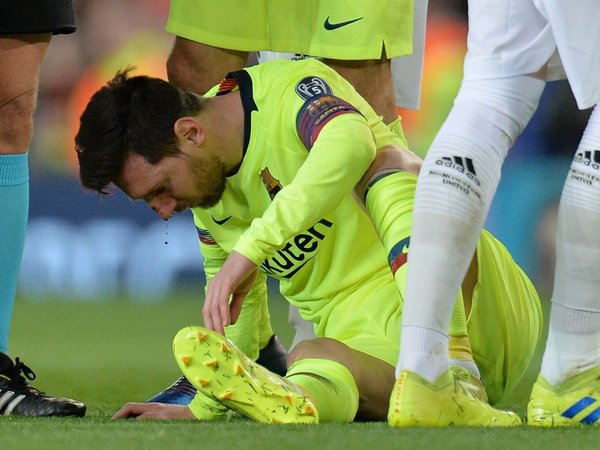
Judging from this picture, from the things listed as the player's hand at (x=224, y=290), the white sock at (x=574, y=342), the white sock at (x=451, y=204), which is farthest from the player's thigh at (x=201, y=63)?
the white sock at (x=574, y=342)

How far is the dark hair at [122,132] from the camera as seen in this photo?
8.26 ft

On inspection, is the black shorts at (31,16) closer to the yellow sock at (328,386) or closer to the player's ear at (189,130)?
the player's ear at (189,130)

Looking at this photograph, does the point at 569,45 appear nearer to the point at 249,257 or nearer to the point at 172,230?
the point at 249,257

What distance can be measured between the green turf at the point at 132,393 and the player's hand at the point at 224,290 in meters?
0.16

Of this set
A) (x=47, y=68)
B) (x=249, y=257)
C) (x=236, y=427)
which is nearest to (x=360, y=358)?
(x=249, y=257)

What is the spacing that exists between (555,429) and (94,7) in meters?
2.94

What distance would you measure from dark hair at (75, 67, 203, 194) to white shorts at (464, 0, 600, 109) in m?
0.72

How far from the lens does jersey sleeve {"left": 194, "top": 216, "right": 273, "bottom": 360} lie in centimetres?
284

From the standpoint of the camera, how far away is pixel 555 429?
6.29ft

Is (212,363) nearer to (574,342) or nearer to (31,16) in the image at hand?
(574,342)

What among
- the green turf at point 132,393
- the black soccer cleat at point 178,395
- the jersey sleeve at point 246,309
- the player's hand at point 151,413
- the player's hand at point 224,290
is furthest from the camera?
the jersey sleeve at point 246,309

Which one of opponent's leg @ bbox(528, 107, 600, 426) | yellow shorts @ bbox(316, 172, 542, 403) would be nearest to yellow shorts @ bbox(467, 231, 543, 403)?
yellow shorts @ bbox(316, 172, 542, 403)

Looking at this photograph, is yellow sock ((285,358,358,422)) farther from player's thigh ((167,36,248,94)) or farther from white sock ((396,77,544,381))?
player's thigh ((167,36,248,94))

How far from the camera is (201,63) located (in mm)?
3164
